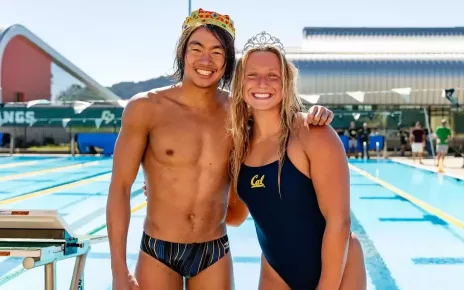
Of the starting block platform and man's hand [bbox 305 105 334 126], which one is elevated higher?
man's hand [bbox 305 105 334 126]

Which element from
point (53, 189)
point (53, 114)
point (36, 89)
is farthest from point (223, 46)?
point (36, 89)

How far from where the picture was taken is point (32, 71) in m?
31.1

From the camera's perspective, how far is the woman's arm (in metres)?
1.90

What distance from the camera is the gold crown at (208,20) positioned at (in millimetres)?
2352

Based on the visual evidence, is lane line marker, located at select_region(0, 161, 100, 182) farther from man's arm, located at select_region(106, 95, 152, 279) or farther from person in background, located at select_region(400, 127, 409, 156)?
person in background, located at select_region(400, 127, 409, 156)

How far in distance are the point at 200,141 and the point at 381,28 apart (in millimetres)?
35958

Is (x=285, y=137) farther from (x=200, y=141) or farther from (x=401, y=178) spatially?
(x=401, y=178)

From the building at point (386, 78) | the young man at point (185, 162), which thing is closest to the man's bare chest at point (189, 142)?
the young man at point (185, 162)

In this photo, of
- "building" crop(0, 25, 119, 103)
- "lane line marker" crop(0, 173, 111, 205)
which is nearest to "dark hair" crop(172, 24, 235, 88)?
"lane line marker" crop(0, 173, 111, 205)

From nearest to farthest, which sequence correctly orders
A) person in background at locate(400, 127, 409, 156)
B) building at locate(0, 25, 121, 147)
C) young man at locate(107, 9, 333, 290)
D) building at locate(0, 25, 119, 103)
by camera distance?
young man at locate(107, 9, 333, 290) → building at locate(0, 25, 121, 147) → person in background at locate(400, 127, 409, 156) → building at locate(0, 25, 119, 103)

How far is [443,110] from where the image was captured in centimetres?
2497

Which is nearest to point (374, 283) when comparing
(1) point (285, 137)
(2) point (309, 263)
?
(2) point (309, 263)

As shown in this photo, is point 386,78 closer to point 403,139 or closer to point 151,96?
point 403,139

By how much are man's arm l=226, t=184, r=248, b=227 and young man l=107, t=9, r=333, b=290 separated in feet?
0.47
